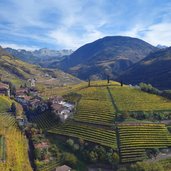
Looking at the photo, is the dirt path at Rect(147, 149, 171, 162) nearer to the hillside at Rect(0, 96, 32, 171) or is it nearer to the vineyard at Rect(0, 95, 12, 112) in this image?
the hillside at Rect(0, 96, 32, 171)

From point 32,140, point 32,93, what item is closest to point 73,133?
point 32,140

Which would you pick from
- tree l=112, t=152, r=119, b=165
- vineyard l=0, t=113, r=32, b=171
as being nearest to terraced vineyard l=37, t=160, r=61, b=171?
vineyard l=0, t=113, r=32, b=171

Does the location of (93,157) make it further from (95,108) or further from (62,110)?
(95,108)

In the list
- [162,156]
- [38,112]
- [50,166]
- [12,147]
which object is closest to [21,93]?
[38,112]

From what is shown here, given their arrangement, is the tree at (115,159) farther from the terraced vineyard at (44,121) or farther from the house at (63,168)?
the terraced vineyard at (44,121)

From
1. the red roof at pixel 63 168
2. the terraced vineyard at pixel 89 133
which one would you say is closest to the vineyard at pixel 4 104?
the terraced vineyard at pixel 89 133

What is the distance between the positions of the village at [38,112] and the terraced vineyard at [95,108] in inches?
172

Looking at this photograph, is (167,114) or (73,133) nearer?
(73,133)

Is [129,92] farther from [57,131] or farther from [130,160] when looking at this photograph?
[130,160]

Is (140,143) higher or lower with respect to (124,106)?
lower

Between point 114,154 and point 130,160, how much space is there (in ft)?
14.6

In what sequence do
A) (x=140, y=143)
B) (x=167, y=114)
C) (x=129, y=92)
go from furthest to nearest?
1. (x=129, y=92)
2. (x=167, y=114)
3. (x=140, y=143)

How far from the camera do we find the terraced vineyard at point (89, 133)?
276ft

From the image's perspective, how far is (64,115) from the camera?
102 metres
